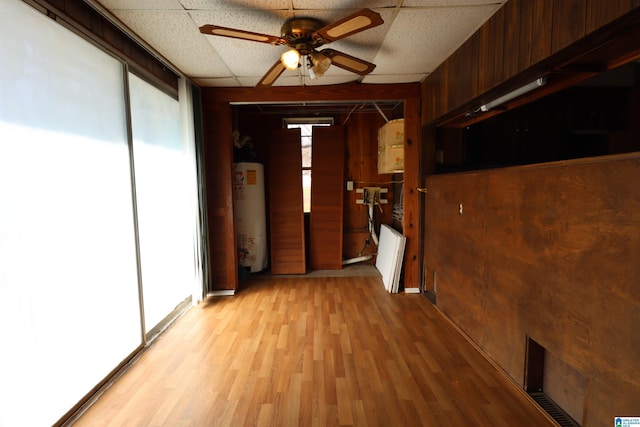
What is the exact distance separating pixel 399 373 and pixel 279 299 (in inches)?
66.1

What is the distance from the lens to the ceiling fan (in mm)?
1669

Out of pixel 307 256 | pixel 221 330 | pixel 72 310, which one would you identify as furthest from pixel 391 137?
pixel 72 310

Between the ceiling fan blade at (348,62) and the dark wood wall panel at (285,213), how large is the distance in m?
2.08

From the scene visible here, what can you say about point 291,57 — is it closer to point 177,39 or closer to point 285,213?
point 177,39

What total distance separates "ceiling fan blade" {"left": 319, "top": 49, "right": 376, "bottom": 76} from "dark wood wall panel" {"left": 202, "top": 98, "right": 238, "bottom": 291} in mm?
→ 1753

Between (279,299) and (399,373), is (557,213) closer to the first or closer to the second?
(399,373)

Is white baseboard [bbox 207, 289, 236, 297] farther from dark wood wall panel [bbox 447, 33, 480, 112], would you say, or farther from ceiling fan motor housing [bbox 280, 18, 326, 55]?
dark wood wall panel [bbox 447, 33, 480, 112]

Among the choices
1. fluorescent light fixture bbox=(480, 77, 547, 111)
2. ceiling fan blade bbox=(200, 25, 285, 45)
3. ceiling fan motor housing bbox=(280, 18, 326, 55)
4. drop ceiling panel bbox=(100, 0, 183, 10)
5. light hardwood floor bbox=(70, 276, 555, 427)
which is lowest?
light hardwood floor bbox=(70, 276, 555, 427)

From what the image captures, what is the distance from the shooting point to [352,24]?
1.66m

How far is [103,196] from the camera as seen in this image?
1.95 meters

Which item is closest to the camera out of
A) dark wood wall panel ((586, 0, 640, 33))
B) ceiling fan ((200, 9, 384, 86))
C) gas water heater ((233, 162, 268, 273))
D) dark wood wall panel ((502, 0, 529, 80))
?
dark wood wall panel ((586, 0, 640, 33))

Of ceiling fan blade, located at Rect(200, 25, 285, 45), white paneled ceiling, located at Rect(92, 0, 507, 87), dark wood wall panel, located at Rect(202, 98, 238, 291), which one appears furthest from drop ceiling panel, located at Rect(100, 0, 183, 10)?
dark wood wall panel, located at Rect(202, 98, 238, 291)

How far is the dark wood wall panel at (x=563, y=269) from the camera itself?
1.18 metres

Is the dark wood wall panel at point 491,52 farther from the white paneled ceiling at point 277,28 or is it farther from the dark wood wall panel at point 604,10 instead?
the dark wood wall panel at point 604,10
